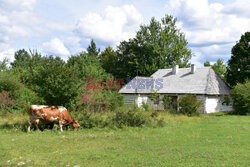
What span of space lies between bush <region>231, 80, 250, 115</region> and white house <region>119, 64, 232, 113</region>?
95.9 inches

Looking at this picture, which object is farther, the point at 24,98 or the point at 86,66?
the point at 86,66

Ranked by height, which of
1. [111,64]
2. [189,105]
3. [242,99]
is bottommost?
[189,105]

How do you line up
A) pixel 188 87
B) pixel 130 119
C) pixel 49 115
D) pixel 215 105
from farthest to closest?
pixel 188 87
pixel 215 105
pixel 130 119
pixel 49 115

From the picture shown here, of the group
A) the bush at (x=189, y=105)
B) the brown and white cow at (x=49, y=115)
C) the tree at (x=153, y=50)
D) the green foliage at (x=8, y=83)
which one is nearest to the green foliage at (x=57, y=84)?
the brown and white cow at (x=49, y=115)

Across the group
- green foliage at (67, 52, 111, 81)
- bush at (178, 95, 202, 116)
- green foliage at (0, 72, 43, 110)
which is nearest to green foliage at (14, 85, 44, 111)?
green foliage at (0, 72, 43, 110)

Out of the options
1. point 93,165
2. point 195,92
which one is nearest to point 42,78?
point 93,165

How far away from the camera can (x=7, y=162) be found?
21.9 ft

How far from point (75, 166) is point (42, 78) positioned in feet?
→ 30.5

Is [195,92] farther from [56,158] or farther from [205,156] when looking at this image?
[56,158]

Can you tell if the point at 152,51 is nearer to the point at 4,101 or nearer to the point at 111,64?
the point at 111,64

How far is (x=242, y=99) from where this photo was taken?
79.2 ft

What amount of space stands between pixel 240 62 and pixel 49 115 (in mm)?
27172

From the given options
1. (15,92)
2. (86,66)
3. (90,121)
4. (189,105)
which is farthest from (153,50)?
(90,121)

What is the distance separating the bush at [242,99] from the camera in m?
24.0
